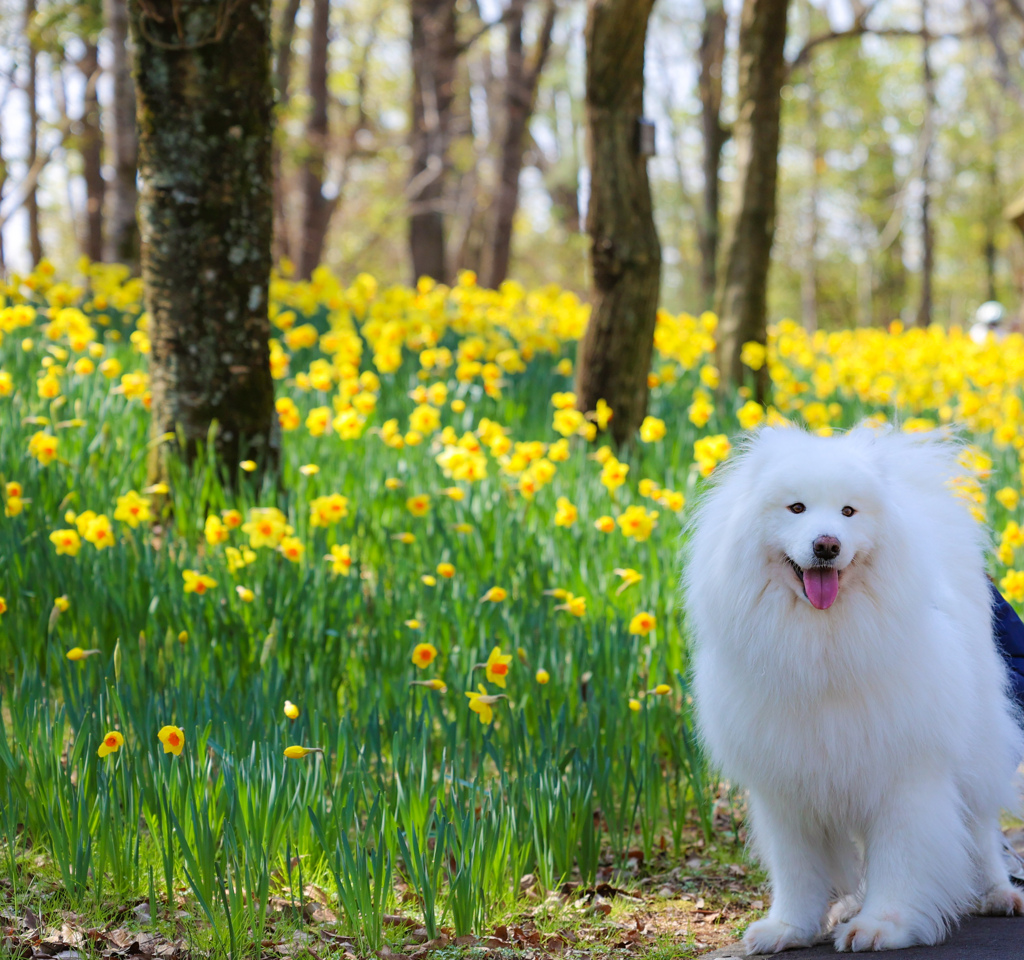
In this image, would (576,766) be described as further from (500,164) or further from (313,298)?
(500,164)

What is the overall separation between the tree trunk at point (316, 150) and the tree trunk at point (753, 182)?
7076 mm

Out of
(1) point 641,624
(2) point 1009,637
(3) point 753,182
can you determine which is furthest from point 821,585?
(3) point 753,182

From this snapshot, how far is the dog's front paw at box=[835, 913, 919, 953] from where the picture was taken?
216 cm

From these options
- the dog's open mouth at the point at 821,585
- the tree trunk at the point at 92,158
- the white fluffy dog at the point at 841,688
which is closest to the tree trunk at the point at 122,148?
the tree trunk at the point at 92,158

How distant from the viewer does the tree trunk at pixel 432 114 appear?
1425cm

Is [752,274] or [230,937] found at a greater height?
[752,274]

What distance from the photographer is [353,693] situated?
11.5 ft

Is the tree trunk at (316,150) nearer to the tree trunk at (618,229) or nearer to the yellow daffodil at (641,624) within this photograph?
the tree trunk at (618,229)

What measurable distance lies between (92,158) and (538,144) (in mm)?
8441

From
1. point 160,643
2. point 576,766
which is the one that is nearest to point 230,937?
point 576,766

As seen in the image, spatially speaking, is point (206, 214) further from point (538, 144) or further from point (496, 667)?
point (538, 144)

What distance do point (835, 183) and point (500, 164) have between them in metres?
22.6

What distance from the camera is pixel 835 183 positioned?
33.6 m

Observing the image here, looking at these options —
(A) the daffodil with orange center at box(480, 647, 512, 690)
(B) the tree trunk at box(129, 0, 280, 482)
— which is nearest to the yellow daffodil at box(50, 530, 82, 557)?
(B) the tree trunk at box(129, 0, 280, 482)
